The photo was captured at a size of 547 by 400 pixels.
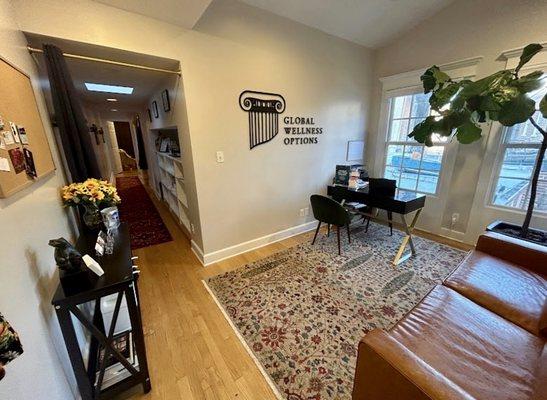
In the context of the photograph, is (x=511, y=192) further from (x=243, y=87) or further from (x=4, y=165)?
(x=4, y=165)

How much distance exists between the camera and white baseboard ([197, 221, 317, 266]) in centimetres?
259

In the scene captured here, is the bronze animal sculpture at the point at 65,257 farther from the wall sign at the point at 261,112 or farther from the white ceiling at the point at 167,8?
the wall sign at the point at 261,112

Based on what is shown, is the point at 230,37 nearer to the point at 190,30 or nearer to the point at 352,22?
the point at 190,30

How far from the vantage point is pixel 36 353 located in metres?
0.89

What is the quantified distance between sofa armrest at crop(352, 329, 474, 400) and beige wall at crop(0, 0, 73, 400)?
121 centimetres

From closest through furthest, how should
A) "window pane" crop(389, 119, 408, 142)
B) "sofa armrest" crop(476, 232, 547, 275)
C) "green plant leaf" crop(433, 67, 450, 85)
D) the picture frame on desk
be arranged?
"sofa armrest" crop(476, 232, 547, 275) → "green plant leaf" crop(433, 67, 450, 85) → "window pane" crop(389, 119, 408, 142) → the picture frame on desk

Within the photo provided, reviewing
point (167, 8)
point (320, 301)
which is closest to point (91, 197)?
point (167, 8)

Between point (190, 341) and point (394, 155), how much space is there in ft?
12.0

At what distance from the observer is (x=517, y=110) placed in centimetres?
168

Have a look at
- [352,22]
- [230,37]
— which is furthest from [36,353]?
[352,22]

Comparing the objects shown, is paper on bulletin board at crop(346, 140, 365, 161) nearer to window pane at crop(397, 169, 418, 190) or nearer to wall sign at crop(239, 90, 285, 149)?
window pane at crop(397, 169, 418, 190)

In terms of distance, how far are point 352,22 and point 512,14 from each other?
1.58m

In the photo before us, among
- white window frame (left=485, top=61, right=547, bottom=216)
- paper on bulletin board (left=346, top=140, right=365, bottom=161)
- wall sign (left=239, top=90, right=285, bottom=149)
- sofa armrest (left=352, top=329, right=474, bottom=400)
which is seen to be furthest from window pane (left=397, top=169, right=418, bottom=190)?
sofa armrest (left=352, top=329, right=474, bottom=400)

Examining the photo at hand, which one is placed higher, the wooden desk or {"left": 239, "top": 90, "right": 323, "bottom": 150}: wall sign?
{"left": 239, "top": 90, "right": 323, "bottom": 150}: wall sign
